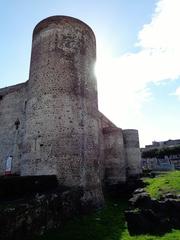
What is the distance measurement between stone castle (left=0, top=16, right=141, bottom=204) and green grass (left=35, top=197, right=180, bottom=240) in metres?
2.07

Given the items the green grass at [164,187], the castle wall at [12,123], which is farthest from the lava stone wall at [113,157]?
→ the castle wall at [12,123]

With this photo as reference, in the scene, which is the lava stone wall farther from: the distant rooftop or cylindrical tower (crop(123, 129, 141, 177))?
the distant rooftop

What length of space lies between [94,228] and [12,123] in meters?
12.8

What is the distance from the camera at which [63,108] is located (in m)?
14.3

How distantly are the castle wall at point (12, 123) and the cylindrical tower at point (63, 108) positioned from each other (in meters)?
4.31

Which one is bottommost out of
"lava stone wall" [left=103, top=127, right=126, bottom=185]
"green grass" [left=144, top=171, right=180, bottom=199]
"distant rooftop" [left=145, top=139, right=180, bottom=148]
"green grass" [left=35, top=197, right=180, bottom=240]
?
"green grass" [left=35, top=197, right=180, bottom=240]

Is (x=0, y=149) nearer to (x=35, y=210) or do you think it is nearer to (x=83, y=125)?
(x=83, y=125)

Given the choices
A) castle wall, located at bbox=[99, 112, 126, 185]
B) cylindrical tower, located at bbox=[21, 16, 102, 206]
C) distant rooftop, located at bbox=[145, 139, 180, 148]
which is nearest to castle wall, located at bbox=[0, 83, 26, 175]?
cylindrical tower, located at bbox=[21, 16, 102, 206]

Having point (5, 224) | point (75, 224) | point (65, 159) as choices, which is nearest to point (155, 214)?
point (75, 224)

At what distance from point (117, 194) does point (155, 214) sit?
942 centimetres

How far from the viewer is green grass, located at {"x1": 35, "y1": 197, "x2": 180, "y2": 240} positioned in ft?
26.7

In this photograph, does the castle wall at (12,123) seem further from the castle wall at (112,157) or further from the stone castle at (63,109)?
the castle wall at (112,157)

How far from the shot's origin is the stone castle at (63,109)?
1355 centimetres

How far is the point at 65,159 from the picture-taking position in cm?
1341
